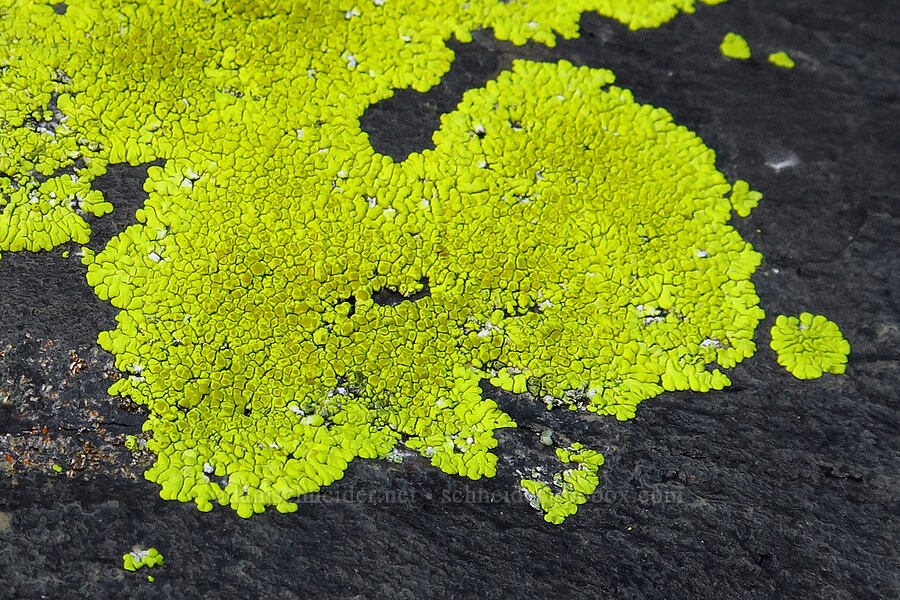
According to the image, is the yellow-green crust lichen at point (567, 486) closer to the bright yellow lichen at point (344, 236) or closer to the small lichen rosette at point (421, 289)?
the bright yellow lichen at point (344, 236)

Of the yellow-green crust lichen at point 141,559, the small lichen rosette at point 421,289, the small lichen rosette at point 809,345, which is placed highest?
the small lichen rosette at point 421,289

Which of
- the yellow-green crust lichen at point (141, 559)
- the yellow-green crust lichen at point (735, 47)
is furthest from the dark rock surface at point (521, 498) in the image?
the yellow-green crust lichen at point (735, 47)

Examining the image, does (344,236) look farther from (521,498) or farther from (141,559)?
(141,559)

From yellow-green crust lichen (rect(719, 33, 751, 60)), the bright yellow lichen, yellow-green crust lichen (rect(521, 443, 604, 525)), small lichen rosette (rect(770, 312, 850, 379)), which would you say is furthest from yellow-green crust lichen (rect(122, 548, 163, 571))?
yellow-green crust lichen (rect(719, 33, 751, 60))

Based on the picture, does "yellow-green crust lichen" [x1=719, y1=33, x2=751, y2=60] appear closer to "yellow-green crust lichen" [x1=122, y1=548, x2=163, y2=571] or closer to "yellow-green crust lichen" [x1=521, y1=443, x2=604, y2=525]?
"yellow-green crust lichen" [x1=521, y1=443, x2=604, y2=525]

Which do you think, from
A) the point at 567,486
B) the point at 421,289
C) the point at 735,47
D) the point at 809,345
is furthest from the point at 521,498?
the point at 735,47
